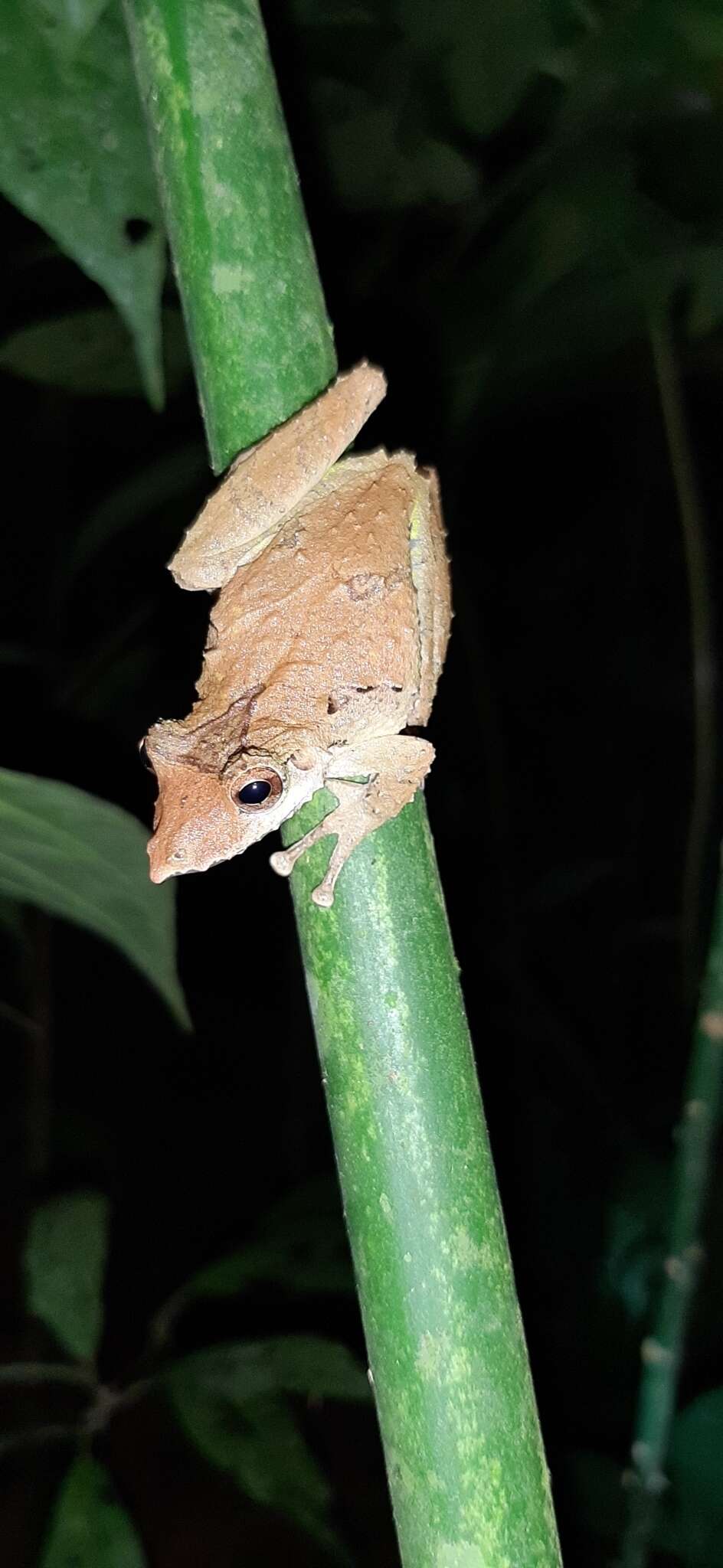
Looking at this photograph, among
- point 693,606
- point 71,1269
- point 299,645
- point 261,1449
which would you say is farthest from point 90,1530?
point 693,606

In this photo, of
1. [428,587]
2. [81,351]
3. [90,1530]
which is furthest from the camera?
[81,351]

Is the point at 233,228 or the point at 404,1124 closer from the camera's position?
the point at 404,1124

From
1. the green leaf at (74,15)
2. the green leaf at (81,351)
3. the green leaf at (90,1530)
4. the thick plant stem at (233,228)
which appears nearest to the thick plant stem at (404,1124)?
the thick plant stem at (233,228)

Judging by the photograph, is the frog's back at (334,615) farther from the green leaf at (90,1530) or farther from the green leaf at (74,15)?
the green leaf at (90,1530)

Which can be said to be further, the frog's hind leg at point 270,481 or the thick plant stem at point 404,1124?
the frog's hind leg at point 270,481

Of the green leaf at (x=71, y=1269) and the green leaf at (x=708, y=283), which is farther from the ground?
the green leaf at (x=708, y=283)

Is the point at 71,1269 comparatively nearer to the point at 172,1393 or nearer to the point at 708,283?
the point at 172,1393
